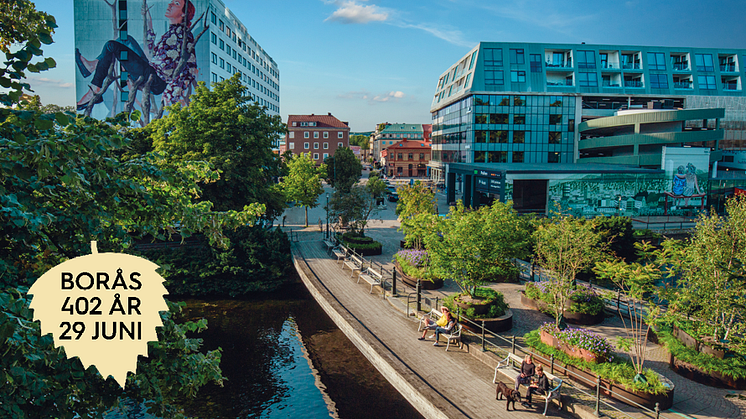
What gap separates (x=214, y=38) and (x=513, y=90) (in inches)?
1567

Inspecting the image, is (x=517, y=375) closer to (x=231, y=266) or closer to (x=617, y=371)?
(x=617, y=371)

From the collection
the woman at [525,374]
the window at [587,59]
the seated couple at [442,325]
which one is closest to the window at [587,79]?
the window at [587,59]

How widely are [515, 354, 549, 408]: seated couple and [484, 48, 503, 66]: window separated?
51.3 meters

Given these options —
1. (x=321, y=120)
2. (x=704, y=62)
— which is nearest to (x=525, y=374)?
(x=704, y=62)

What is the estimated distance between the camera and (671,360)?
1305 centimetres

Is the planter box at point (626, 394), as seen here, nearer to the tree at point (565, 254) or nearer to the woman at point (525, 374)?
the woman at point (525, 374)

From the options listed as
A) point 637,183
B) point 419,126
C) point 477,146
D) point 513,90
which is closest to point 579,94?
point 513,90

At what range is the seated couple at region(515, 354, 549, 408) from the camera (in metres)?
11.0

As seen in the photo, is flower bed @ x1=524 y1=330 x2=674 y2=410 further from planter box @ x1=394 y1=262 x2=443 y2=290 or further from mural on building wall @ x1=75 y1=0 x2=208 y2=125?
mural on building wall @ x1=75 y1=0 x2=208 y2=125

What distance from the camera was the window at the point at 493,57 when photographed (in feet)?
187

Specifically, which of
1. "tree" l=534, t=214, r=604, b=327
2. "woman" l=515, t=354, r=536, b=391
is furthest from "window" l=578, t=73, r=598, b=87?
"woman" l=515, t=354, r=536, b=391

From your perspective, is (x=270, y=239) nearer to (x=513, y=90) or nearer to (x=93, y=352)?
(x=93, y=352)

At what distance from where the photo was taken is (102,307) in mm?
3744

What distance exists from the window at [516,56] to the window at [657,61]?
17.2 m
